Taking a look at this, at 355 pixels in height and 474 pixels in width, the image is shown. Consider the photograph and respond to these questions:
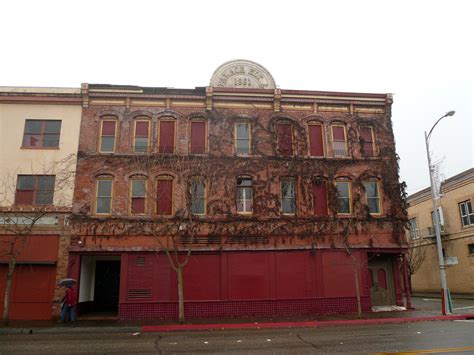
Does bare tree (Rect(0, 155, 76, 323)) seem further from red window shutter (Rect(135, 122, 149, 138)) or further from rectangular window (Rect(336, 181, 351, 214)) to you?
rectangular window (Rect(336, 181, 351, 214))

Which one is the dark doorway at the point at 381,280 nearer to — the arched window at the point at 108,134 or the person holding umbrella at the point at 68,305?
the person holding umbrella at the point at 68,305

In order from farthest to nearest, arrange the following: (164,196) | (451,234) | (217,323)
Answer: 1. (451,234)
2. (164,196)
3. (217,323)

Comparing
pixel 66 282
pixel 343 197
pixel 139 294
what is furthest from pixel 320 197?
pixel 66 282

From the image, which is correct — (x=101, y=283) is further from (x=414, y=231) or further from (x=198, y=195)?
(x=414, y=231)

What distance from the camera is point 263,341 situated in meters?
12.7

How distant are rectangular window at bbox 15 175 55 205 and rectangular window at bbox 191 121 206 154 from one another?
7.49 metres

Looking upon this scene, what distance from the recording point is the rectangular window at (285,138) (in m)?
23.0

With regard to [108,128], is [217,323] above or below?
below

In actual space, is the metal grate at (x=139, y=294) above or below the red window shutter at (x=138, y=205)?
below

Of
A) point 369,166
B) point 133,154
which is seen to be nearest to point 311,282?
point 369,166

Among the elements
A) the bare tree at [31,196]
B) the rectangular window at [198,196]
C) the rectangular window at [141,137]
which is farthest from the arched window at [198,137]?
the bare tree at [31,196]

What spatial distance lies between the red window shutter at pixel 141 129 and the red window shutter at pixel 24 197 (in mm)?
6139

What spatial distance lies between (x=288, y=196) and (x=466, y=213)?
1954cm

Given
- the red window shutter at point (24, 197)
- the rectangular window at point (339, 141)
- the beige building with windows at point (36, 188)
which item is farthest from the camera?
the rectangular window at point (339, 141)
